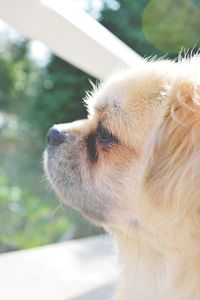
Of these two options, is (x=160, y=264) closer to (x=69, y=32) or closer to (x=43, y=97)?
(x=69, y=32)

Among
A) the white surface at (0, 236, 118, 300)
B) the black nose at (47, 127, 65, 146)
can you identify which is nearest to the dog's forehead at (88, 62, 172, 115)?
the black nose at (47, 127, 65, 146)

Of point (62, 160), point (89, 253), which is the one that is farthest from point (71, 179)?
point (89, 253)

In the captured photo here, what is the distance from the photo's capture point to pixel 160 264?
1.22 meters

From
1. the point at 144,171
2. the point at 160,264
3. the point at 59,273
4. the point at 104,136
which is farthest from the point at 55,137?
the point at 59,273

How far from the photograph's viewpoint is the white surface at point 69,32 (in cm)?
150

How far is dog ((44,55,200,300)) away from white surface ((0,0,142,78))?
34cm

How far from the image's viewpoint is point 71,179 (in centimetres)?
131

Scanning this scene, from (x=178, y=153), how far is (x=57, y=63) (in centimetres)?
343

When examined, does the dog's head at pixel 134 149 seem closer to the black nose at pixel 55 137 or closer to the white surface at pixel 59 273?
the black nose at pixel 55 137

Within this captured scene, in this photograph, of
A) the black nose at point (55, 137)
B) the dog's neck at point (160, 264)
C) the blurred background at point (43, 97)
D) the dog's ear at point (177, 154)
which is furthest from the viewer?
the blurred background at point (43, 97)

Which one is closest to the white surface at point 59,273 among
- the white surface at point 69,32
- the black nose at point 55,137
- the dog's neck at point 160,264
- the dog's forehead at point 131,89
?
the dog's neck at point 160,264

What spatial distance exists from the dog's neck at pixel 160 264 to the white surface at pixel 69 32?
69 centimetres

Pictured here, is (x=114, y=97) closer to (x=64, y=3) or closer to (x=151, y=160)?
(x=151, y=160)

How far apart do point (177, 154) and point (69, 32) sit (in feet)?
2.57
